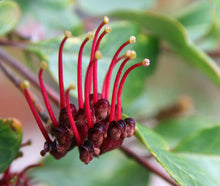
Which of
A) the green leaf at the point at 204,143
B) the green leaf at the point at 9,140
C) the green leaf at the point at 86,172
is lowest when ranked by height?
the green leaf at the point at 86,172

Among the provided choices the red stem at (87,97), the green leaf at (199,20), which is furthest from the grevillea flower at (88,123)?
the green leaf at (199,20)

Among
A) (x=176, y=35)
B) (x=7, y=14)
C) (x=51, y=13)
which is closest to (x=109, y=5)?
(x=51, y=13)

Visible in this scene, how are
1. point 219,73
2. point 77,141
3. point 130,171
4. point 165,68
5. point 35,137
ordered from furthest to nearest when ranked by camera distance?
point 35,137 → point 165,68 → point 130,171 → point 219,73 → point 77,141

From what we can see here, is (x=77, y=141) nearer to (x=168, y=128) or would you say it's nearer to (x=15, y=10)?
(x=15, y=10)

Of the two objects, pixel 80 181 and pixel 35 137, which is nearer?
pixel 80 181

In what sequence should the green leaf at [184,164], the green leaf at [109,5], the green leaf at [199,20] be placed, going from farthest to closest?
1. the green leaf at [109,5]
2. the green leaf at [199,20]
3. the green leaf at [184,164]

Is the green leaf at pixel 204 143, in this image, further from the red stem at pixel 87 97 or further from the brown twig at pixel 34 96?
the red stem at pixel 87 97

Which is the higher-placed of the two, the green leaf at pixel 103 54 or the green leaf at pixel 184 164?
the green leaf at pixel 103 54

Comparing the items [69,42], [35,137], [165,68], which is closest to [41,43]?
[69,42]
